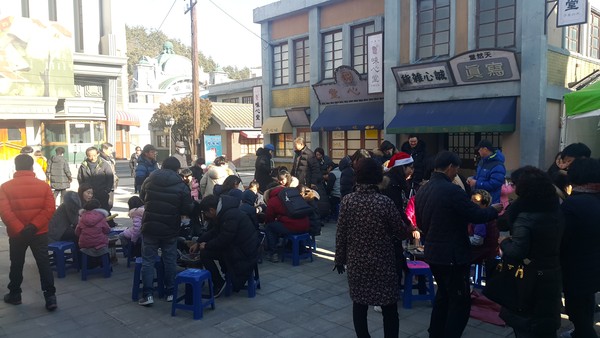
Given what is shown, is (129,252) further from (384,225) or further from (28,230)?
(384,225)

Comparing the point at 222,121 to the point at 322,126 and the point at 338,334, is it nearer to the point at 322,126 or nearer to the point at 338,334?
the point at 322,126

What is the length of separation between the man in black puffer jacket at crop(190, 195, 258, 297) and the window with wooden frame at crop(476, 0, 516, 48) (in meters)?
8.70

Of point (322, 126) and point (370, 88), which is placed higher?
point (370, 88)

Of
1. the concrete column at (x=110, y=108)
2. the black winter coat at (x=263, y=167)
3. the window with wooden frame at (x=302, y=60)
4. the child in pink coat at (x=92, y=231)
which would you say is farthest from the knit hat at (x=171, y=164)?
the concrete column at (x=110, y=108)

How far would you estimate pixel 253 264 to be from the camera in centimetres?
586

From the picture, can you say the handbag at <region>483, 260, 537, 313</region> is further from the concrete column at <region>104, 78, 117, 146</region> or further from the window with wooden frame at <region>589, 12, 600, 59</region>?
the concrete column at <region>104, 78, 117, 146</region>

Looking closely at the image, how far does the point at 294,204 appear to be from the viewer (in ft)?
24.1

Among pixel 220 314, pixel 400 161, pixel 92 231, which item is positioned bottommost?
pixel 220 314

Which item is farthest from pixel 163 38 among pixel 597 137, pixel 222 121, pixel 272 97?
pixel 597 137

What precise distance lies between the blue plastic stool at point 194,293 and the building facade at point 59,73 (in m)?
19.1

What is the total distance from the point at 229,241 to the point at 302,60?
483 inches

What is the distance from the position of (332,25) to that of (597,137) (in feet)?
28.2

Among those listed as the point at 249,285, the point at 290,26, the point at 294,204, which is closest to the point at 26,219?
the point at 249,285

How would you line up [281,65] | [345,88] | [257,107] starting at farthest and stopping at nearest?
[257,107], [281,65], [345,88]
